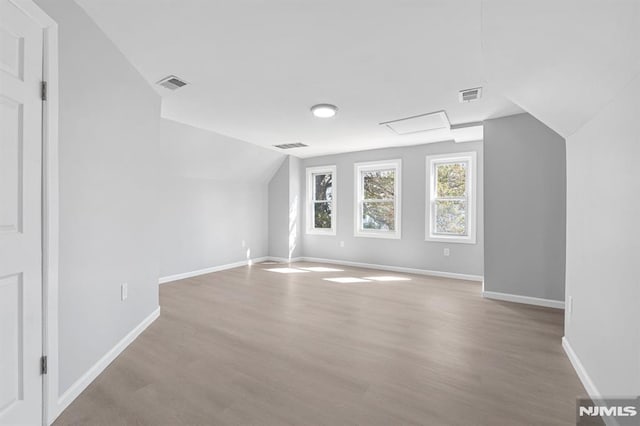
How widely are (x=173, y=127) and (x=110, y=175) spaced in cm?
231

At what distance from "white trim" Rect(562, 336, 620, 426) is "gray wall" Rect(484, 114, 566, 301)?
4.57ft

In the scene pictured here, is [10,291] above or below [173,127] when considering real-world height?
Answer: below

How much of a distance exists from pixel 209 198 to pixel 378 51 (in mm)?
4315

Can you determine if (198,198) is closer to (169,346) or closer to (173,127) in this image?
(173,127)

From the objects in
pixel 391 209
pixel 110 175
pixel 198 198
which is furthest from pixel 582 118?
pixel 198 198

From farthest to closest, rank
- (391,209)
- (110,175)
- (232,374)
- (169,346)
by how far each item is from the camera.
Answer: (391,209) < (169,346) < (110,175) < (232,374)

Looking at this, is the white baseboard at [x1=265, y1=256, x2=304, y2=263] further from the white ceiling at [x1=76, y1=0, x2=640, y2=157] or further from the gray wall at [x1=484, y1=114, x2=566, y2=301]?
the gray wall at [x1=484, y1=114, x2=566, y2=301]

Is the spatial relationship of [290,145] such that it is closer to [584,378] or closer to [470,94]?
[470,94]

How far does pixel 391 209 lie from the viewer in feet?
19.4

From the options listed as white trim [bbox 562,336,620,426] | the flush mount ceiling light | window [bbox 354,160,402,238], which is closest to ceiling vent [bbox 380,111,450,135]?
the flush mount ceiling light

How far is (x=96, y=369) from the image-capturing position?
199 cm

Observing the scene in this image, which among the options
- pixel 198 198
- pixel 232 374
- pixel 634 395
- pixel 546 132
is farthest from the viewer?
pixel 198 198

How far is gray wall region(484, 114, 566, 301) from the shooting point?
3.51m

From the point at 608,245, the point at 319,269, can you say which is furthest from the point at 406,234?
the point at 608,245
